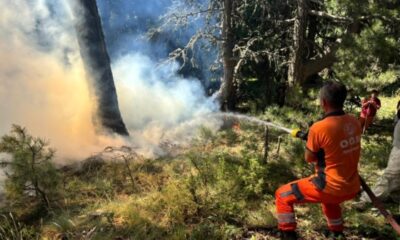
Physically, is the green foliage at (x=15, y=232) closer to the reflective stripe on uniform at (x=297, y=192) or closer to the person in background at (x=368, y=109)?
the reflective stripe on uniform at (x=297, y=192)

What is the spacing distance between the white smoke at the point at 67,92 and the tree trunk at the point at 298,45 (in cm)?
233

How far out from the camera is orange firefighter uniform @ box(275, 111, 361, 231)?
3514 mm

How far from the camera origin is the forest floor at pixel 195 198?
15.1 feet

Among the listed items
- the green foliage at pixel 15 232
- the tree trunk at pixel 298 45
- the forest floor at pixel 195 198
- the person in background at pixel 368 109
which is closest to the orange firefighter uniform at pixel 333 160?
the forest floor at pixel 195 198

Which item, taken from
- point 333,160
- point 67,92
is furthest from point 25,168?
point 67,92

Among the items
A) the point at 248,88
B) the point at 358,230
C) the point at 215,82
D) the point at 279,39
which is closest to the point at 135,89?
the point at 215,82

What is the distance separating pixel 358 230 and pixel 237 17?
→ 21.5ft

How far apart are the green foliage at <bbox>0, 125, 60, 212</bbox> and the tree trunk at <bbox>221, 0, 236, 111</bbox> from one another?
5.33 m

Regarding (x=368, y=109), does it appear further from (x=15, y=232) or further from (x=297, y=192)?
(x=15, y=232)

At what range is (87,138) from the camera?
8.35 metres

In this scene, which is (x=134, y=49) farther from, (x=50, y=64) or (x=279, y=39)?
(x=279, y=39)

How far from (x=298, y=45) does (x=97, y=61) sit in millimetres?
4673

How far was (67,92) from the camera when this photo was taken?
9.60 metres

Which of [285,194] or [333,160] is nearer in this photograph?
[333,160]
